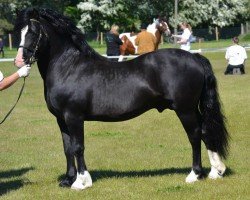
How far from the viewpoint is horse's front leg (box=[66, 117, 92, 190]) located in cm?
753

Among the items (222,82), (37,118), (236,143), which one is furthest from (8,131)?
(222,82)

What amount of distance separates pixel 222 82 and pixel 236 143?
442 inches

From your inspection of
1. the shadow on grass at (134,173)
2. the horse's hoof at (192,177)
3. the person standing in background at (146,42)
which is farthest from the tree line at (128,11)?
the horse's hoof at (192,177)

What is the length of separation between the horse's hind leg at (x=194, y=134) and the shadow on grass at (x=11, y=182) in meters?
2.38

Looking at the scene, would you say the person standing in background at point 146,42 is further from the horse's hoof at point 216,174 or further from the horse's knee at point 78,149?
the horse's knee at point 78,149

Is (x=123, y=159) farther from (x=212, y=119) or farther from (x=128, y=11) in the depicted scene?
(x=128, y=11)

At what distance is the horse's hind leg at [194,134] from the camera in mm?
7672

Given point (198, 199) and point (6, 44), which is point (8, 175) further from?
point (6, 44)

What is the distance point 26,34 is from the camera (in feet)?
24.4

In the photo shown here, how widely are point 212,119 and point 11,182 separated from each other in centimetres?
301

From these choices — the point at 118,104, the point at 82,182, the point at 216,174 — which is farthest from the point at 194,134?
the point at 82,182

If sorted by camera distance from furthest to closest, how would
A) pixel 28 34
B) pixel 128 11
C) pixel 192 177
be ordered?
1. pixel 128 11
2. pixel 192 177
3. pixel 28 34

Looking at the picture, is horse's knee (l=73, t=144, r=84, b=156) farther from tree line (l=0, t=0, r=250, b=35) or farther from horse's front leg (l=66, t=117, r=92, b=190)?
tree line (l=0, t=0, r=250, b=35)

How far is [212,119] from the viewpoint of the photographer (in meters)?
7.87
